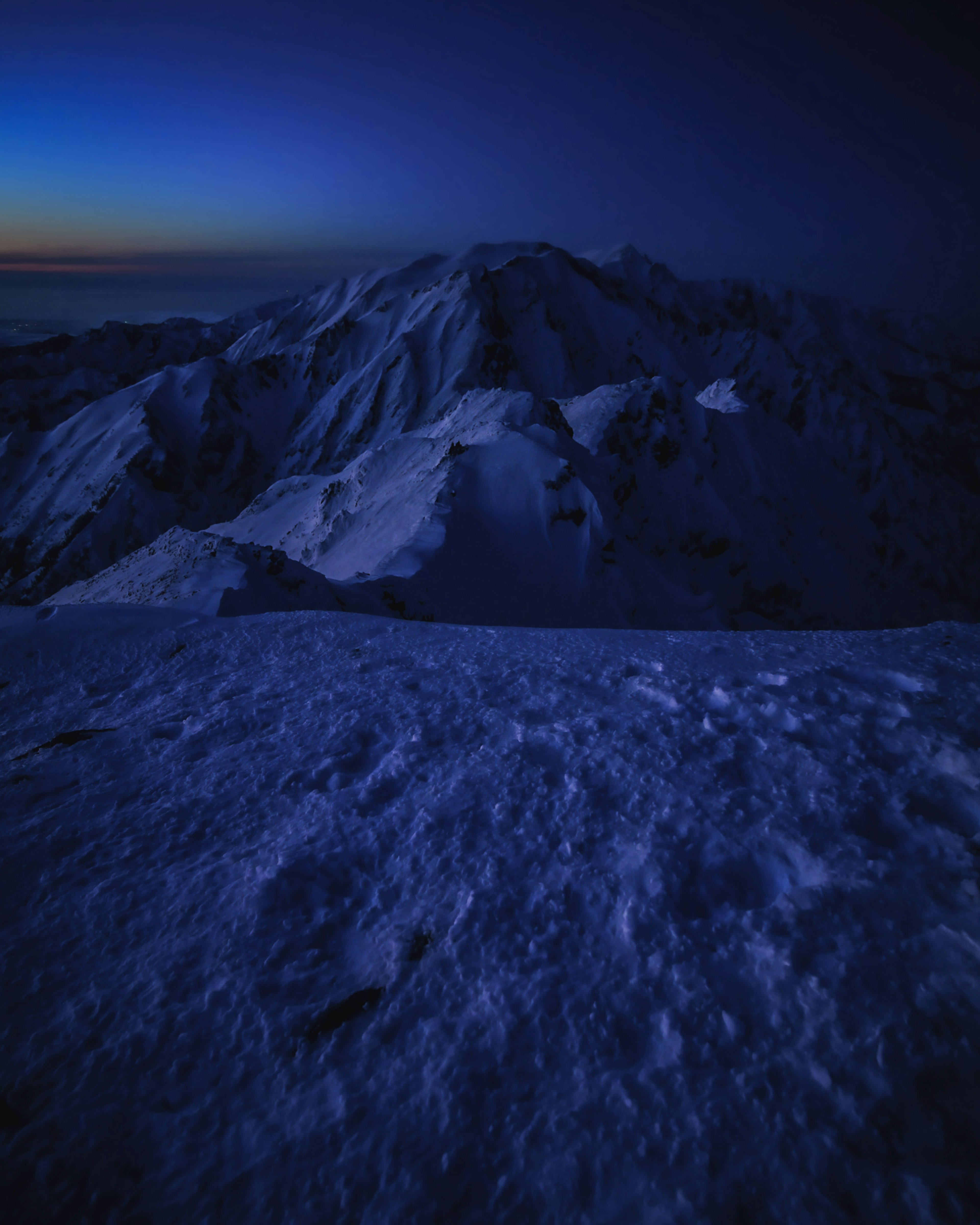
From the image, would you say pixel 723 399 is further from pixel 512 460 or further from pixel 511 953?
pixel 511 953

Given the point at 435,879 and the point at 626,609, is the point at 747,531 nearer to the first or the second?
the point at 626,609

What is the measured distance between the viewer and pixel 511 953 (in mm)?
3137

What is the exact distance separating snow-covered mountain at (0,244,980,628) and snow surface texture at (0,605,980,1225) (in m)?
15.5

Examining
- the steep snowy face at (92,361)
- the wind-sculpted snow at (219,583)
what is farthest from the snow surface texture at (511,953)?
the steep snowy face at (92,361)

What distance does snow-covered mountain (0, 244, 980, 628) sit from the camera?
29625 millimetres

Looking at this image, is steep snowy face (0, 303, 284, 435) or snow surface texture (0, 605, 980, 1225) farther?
steep snowy face (0, 303, 284, 435)

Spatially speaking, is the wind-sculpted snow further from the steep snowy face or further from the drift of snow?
the steep snowy face

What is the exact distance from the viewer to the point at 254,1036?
289 cm

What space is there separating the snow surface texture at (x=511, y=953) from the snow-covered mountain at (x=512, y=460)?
15461 mm

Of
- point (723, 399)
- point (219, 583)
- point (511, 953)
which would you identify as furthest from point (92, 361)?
point (511, 953)

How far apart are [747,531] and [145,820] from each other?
52888 mm

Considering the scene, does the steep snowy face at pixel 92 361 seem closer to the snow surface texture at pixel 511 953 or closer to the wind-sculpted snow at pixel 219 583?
the wind-sculpted snow at pixel 219 583

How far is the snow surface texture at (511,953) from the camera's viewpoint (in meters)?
2.33

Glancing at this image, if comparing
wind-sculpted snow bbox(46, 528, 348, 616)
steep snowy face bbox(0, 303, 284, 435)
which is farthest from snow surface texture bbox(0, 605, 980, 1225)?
steep snowy face bbox(0, 303, 284, 435)
